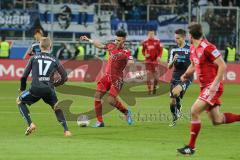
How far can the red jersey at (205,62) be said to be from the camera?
13409mm

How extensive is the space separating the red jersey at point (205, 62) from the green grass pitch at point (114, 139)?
128 centimetres

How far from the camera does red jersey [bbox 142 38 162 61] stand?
105ft

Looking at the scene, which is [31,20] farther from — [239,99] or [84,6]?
[239,99]

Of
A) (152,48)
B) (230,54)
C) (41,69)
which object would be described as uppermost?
(41,69)

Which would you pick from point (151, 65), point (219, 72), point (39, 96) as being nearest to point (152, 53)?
point (151, 65)

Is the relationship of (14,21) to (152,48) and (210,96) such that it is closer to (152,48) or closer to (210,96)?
(152,48)

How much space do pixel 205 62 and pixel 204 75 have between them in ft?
0.77

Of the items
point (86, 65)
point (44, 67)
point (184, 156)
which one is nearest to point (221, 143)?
Answer: point (184, 156)

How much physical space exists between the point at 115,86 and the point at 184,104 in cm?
711

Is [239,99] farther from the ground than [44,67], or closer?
closer

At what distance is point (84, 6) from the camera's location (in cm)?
4341

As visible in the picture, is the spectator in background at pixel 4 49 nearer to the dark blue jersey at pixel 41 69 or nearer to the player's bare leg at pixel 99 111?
the player's bare leg at pixel 99 111

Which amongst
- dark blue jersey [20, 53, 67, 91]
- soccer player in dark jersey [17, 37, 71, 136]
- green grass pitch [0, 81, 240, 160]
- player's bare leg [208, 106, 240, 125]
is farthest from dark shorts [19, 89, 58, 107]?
player's bare leg [208, 106, 240, 125]

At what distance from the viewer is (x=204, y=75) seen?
45.0ft
